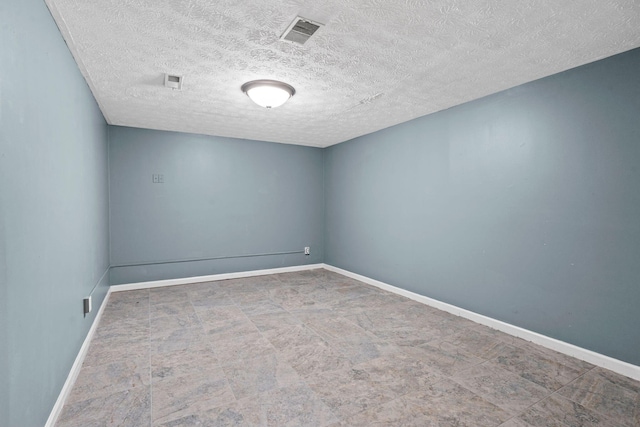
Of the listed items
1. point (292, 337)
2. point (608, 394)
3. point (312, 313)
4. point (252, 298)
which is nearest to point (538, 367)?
point (608, 394)

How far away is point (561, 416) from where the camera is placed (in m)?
1.84

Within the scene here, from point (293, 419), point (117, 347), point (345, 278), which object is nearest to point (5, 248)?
point (293, 419)

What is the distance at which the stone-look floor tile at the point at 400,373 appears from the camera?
2.16 metres

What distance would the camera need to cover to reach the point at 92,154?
10.4 feet

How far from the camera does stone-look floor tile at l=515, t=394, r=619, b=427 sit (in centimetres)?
178

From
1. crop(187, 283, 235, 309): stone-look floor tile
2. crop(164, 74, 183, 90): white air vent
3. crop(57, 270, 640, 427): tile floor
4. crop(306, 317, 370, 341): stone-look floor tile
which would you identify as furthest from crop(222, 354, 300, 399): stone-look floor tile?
crop(164, 74, 183, 90): white air vent

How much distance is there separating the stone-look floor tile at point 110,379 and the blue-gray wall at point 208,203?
8.13 feet

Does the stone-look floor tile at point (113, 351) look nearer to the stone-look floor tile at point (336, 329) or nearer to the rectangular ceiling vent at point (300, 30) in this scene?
the stone-look floor tile at point (336, 329)

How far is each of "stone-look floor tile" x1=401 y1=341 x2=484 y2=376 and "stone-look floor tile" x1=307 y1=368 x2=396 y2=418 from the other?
0.53 metres

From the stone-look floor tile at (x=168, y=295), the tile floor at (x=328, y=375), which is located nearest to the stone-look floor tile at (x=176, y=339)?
the tile floor at (x=328, y=375)

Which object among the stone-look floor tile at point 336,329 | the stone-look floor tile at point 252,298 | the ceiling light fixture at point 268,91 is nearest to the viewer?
the ceiling light fixture at point 268,91

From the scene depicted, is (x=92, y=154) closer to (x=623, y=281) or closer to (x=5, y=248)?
(x=5, y=248)

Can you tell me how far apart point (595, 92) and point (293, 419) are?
10.6 ft

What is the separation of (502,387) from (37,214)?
3014 millimetres
